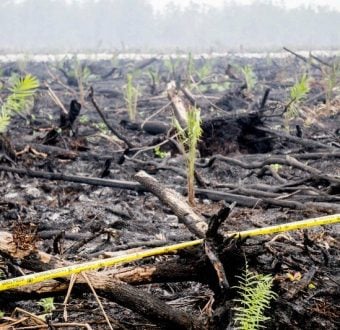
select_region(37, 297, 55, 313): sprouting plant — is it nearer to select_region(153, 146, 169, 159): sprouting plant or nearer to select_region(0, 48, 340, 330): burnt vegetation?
select_region(0, 48, 340, 330): burnt vegetation

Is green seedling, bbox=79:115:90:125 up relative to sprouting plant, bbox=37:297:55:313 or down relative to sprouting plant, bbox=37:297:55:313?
down

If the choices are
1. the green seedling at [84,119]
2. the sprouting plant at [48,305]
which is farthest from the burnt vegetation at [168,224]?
the green seedling at [84,119]

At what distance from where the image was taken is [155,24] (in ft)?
254

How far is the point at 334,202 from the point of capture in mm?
3406

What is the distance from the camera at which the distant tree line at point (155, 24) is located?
72188 mm

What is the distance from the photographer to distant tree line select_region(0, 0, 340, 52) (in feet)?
237

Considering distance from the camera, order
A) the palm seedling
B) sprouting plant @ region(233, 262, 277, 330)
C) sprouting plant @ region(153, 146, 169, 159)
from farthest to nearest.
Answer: sprouting plant @ region(153, 146, 169, 159)
the palm seedling
sprouting plant @ region(233, 262, 277, 330)

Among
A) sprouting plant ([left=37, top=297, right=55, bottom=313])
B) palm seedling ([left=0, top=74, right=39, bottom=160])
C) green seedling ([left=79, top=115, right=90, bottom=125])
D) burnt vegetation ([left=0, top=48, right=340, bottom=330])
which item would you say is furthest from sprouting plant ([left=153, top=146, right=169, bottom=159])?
sprouting plant ([left=37, top=297, right=55, bottom=313])

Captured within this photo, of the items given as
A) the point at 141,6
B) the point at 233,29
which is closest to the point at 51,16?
the point at 141,6

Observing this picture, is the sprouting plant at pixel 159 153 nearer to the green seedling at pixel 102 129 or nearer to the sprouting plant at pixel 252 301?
the green seedling at pixel 102 129

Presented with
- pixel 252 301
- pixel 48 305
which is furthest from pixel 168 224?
pixel 252 301

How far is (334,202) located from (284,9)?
80.2 metres

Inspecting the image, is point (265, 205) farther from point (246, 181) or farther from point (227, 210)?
point (227, 210)

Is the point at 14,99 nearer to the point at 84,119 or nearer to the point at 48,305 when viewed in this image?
the point at 48,305
